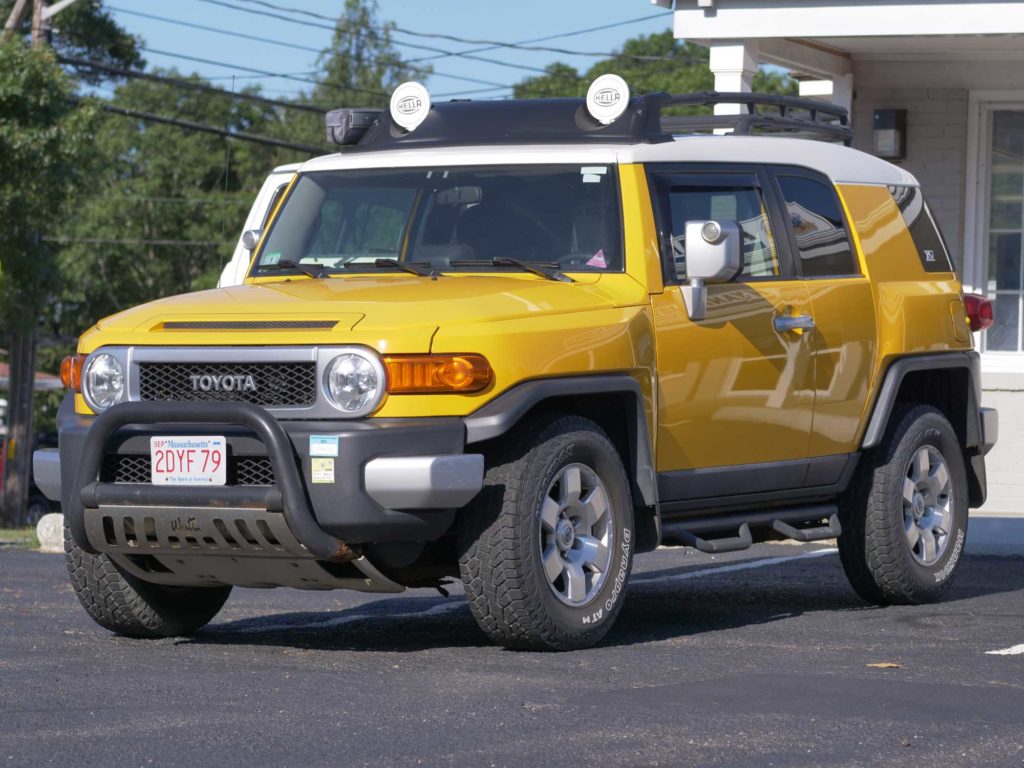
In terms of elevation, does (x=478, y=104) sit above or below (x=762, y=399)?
above

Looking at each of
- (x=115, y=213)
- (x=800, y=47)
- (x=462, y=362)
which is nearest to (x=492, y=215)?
(x=462, y=362)

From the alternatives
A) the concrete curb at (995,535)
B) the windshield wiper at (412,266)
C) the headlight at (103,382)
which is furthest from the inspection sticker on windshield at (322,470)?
the concrete curb at (995,535)

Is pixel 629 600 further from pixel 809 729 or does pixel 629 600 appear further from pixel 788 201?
pixel 809 729

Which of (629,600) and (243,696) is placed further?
(629,600)

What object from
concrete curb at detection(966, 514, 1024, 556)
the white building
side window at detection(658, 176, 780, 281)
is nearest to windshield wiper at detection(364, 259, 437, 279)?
side window at detection(658, 176, 780, 281)

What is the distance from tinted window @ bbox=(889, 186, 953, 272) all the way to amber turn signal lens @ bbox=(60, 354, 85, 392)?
4.27m

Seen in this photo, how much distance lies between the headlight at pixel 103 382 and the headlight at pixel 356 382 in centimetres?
91

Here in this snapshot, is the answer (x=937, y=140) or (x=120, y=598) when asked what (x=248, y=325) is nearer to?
(x=120, y=598)

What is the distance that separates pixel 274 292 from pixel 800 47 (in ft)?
27.5

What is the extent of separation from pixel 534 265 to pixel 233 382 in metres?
1.43

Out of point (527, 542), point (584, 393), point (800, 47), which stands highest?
point (800, 47)

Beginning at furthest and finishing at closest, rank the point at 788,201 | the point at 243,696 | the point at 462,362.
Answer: the point at 788,201 → the point at 462,362 → the point at 243,696

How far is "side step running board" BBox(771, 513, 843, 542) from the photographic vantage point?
8.66 meters

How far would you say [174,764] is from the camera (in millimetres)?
5082
